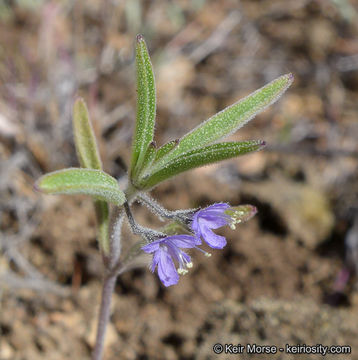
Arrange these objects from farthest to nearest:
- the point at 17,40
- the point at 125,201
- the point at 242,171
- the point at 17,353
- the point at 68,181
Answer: the point at 17,40, the point at 242,171, the point at 17,353, the point at 125,201, the point at 68,181

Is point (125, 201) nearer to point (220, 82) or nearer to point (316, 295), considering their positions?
point (316, 295)

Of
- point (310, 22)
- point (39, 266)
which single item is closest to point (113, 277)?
point (39, 266)

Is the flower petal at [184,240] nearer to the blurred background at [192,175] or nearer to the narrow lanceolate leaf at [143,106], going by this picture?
the narrow lanceolate leaf at [143,106]

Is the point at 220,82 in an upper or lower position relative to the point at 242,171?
upper

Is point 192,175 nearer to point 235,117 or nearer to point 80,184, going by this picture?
point 235,117

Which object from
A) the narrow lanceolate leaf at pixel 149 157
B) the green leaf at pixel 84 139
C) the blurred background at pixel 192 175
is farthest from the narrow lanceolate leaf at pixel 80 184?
the blurred background at pixel 192 175

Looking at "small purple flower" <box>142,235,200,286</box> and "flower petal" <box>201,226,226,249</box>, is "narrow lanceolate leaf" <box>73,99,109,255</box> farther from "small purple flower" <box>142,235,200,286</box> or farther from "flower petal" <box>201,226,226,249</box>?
"flower petal" <box>201,226,226,249</box>

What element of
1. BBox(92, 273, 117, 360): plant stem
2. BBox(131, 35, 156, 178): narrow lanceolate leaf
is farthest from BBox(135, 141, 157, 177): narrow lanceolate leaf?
BBox(92, 273, 117, 360): plant stem
